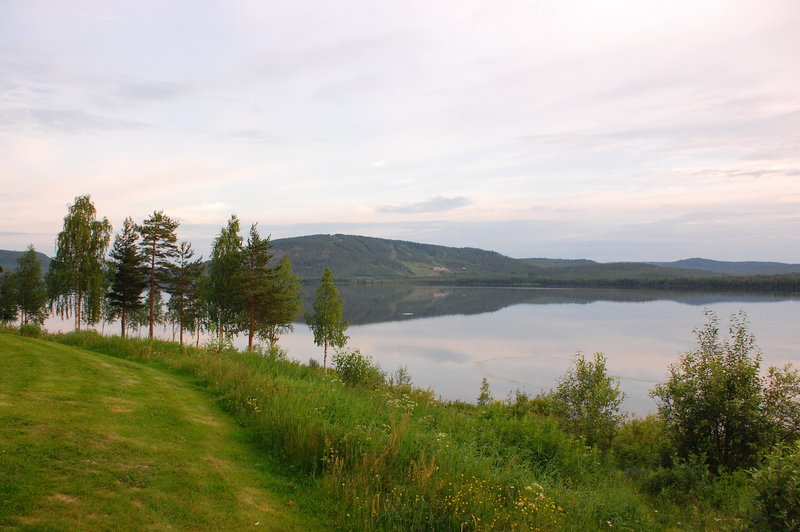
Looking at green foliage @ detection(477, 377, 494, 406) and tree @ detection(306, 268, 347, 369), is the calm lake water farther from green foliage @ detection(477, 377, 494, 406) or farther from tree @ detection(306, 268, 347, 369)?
green foliage @ detection(477, 377, 494, 406)

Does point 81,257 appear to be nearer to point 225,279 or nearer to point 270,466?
point 225,279

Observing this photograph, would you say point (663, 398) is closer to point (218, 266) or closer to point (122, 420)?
point (122, 420)

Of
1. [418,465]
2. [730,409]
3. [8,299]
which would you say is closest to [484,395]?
[730,409]

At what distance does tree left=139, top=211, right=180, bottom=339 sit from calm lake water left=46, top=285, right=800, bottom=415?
1493 cm

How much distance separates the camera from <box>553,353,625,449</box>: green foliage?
16359mm

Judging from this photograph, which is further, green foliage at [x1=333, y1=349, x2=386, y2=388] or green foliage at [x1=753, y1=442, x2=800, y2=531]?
green foliage at [x1=333, y1=349, x2=386, y2=388]

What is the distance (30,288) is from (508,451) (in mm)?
51763

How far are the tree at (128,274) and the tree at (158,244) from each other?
2.41 ft

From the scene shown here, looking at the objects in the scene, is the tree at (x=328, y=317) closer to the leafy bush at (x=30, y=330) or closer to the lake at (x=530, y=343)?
the lake at (x=530, y=343)

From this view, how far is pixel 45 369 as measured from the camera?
352 inches

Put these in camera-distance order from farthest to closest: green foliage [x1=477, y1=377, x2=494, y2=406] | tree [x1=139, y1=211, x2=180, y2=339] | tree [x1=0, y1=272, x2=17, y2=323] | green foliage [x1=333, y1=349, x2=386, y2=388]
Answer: tree [x1=0, y1=272, x2=17, y2=323]
tree [x1=139, y1=211, x2=180, y2=339]
green foliage [x1=477, y1=377, x2=494, y2=406]
green foliage [x1=333, y1=349, x2=386, y2=388]

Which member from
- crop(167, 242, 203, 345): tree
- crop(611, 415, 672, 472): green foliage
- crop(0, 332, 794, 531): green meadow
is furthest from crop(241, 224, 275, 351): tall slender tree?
crop(611, 415, 672, 472): green foliage

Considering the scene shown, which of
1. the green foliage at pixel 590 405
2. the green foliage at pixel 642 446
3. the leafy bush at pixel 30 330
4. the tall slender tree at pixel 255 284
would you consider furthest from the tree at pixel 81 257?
the green foliage at pixel 642 446

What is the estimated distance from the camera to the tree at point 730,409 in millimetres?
10672
